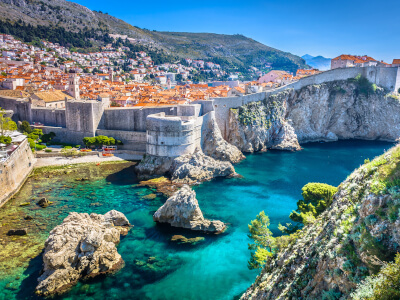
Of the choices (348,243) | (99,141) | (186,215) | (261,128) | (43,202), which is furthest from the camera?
(261,128)

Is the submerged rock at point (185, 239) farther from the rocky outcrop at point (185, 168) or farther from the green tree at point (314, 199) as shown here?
the rocky outcrop at point (185, 168)

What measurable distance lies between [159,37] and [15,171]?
436 feet

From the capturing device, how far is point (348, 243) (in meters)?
5.50

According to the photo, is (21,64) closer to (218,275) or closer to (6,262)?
(6,262)

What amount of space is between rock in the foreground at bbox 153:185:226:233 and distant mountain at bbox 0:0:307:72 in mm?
89425

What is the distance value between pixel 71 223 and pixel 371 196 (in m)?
12.8

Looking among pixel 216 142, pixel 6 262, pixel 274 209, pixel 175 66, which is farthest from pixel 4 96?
pixel 175 66

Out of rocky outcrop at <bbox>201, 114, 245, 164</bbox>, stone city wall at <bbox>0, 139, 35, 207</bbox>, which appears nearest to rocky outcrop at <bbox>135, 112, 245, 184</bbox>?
rocky outcrop at <bbox>201, 114, 245, 164</bbox>

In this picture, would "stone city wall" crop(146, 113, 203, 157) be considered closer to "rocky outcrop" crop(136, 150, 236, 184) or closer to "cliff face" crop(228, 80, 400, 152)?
"rocky outcrop" crop(136, 150, 236, 184)

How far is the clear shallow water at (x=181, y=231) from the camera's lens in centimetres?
1269

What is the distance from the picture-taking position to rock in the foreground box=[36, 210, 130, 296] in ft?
41.3

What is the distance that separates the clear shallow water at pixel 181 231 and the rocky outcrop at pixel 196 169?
833 mm

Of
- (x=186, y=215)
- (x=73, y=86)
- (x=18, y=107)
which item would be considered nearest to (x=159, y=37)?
(x=73, y=86)

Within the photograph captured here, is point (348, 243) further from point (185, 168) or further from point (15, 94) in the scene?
point (15, 94)
